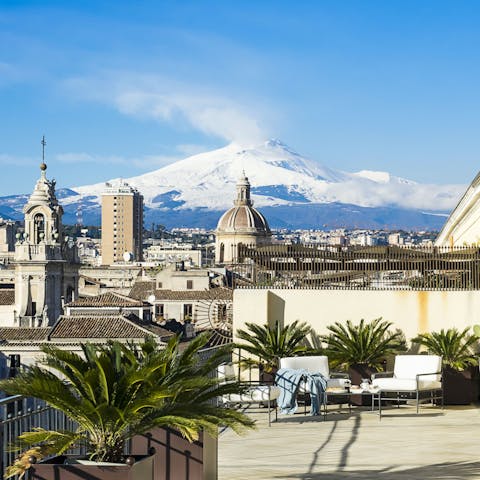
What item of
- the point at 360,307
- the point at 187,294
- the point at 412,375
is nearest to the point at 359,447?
the point at 412,375

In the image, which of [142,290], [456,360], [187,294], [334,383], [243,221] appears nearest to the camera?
[334,383]

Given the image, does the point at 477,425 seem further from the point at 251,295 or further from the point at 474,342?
the point at 251,295

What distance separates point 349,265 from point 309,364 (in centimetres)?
278

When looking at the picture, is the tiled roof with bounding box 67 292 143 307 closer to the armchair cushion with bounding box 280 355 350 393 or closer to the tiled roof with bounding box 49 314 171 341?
the tiled roof with bounding box 49 314 171 341

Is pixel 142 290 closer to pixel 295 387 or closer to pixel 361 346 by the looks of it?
pixel 361 346

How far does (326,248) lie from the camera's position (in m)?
16.0

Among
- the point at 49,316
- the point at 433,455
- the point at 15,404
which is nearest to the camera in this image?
the point at 15,404

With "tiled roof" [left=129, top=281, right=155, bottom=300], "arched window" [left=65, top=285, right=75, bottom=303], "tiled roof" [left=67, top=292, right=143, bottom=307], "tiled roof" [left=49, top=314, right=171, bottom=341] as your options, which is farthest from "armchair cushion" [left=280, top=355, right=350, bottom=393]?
"arched window" [left=65, top=285, right=75, bottom=303]

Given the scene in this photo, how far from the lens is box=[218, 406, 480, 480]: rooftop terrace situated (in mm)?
8781

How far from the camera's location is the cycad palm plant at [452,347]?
13.5 m

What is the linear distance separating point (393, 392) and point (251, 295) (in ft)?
8.96

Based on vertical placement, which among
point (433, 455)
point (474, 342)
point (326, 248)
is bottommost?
point (433, 455)

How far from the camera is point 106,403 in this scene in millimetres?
6227

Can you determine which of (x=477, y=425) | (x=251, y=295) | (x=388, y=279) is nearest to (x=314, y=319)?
(x=251, y=295)
